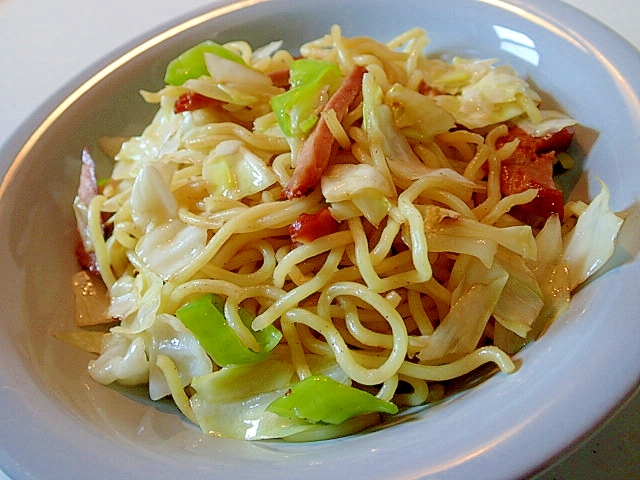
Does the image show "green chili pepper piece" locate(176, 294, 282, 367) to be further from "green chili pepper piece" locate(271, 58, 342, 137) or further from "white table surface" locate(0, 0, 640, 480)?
"white table surface" locate(0, 0, 640, 480)

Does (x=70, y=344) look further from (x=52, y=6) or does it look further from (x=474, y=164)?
(x=52, y=6)

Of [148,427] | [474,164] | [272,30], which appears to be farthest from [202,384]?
[272,30]

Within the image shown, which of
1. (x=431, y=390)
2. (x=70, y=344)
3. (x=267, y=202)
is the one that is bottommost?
(x=70, y=344)

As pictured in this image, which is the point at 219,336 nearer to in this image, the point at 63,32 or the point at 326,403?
the point at 326,403

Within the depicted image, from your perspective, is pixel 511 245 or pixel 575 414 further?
pixel 511 245

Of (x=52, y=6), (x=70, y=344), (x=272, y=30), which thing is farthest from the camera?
(x=52, y=6)

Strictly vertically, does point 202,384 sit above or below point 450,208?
below

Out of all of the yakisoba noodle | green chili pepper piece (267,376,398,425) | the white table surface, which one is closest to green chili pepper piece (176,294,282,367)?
the yakisoba noodle
